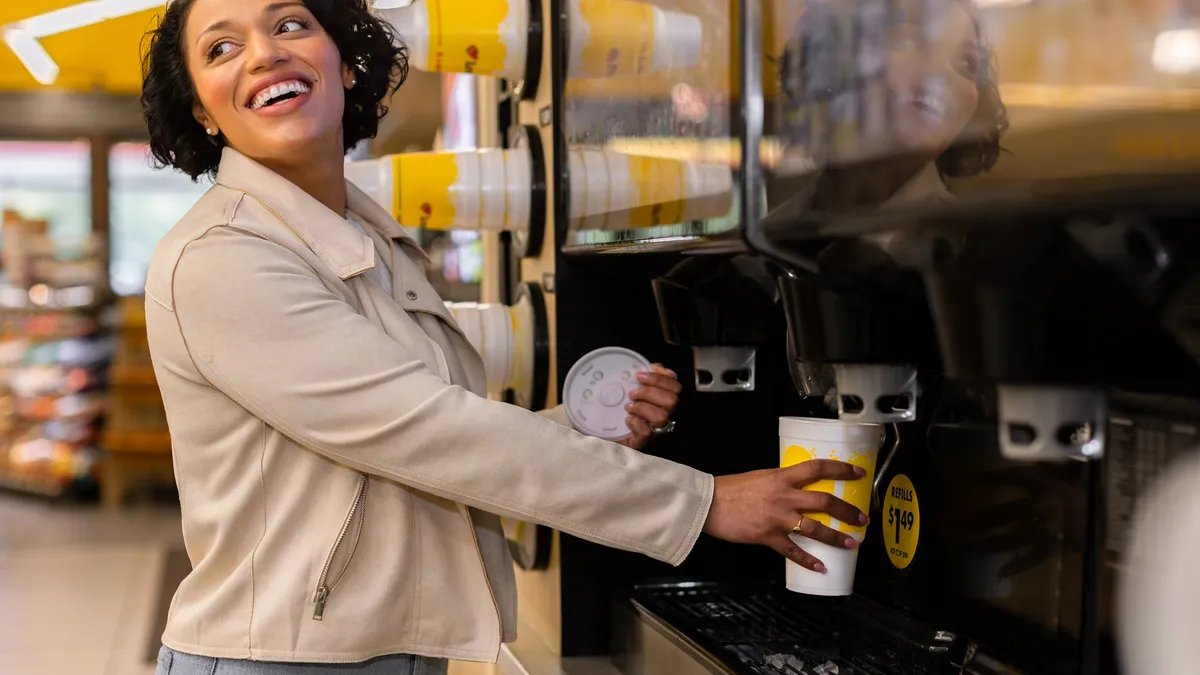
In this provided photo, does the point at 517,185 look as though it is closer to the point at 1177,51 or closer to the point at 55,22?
the point at 1177,51

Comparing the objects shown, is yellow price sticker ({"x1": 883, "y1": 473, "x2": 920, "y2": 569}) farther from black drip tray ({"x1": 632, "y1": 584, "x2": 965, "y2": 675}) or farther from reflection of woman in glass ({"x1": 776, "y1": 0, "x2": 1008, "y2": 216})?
reflection of woman in glass ({"x1": 776, "y1": 0, "x2": 1008, "y2": 216})

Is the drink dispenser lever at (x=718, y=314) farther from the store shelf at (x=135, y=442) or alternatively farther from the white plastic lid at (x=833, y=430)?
the store shelf at (x=135, y=442)

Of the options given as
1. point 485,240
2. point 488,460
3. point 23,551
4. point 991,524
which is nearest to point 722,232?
point 488,460

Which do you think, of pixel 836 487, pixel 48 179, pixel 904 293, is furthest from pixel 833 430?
pixel 48 179

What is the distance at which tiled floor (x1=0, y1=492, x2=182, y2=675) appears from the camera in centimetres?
423

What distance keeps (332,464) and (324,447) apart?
9 cm

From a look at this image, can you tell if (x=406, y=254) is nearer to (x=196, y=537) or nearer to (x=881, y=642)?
(x=196, y=537)

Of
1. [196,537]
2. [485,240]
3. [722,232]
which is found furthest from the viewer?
[485,240]

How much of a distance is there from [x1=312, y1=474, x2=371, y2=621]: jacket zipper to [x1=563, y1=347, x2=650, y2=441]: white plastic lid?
419 mm

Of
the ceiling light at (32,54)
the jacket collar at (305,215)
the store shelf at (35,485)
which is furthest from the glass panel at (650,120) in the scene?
the store shelf at (35,485)

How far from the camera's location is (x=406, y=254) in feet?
5.44

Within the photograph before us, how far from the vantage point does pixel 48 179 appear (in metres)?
8.99

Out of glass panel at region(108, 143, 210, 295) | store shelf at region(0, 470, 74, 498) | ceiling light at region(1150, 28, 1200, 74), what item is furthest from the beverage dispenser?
glass panel at region(108, 143, 210, 295)

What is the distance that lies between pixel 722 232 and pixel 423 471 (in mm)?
421
